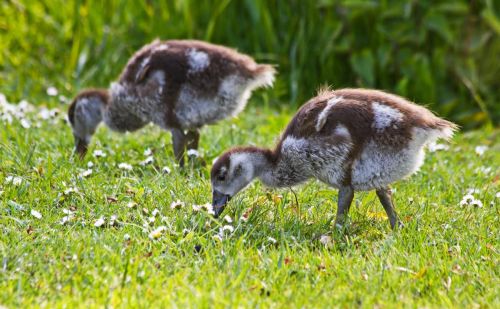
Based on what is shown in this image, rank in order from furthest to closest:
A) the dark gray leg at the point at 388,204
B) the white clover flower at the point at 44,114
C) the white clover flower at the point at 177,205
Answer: the white clover flower at the point at 44,114 < the dark gray leg at the point at 388,204 < the white clover flower at the point at 177,205

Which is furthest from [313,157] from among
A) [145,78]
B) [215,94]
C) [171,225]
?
[145,78]

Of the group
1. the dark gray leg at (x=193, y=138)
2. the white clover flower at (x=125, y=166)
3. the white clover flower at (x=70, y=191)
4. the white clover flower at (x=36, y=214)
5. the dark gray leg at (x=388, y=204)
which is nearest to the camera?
the white clover flower at (x=36, y=214)

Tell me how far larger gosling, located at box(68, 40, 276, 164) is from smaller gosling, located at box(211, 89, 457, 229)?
4.34 feet

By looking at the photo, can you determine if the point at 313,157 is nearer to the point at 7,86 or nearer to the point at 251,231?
the point at 251,231

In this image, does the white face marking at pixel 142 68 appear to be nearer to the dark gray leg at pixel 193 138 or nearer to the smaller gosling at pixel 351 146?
the dark gray leg at pixel 193 138

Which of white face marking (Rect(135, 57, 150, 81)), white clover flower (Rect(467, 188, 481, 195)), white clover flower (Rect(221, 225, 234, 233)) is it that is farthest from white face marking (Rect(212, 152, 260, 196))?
white clover flower (Rect(467, 188, 481, 195))

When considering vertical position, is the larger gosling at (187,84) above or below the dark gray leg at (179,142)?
above

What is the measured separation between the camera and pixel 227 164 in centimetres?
661

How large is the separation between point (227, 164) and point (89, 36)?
18.0 feet

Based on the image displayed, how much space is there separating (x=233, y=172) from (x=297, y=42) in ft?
15.9

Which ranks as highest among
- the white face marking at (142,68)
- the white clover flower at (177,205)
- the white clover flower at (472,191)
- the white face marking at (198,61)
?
the white face marking at (198,61)

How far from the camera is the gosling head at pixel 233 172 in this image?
655 cm

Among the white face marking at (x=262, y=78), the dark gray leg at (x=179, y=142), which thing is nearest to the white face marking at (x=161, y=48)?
the dark gray leg at (x=179, y=142)

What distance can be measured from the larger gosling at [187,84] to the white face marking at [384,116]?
6.12 ft
